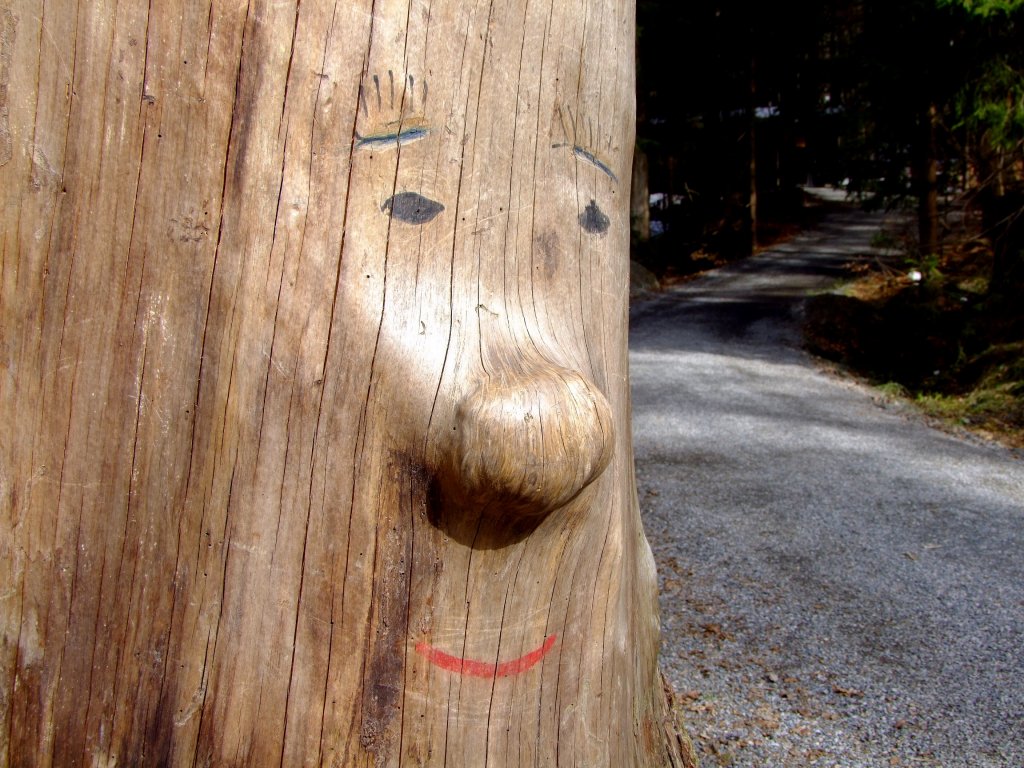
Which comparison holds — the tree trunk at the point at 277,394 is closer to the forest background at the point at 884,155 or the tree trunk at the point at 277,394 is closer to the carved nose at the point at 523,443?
the carved nose at the point at 523,443

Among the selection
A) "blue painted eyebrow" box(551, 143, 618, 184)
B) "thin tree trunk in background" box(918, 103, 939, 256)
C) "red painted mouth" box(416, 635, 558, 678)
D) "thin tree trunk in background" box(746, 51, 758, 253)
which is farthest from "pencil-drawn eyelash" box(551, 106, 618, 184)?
"thin tree trunk in background" box(746, 51, 758, 253)

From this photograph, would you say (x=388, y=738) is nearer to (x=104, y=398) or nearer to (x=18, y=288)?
(x=104, y=398)

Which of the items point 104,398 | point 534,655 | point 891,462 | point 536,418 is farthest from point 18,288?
point 891,462

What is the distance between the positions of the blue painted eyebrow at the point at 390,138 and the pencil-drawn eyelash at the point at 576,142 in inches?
10.1

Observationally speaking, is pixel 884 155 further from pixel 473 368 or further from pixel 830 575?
pixel 473 368

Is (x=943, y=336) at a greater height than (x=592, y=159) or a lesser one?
greater

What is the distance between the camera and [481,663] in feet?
4.99

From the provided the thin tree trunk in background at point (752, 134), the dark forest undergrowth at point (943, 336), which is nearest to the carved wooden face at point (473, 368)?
the dark forest undergrowth at point (943, 336)

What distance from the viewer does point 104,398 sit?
59.4 inches

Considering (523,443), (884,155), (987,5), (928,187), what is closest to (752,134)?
(884,155)

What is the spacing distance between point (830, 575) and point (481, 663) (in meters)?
3.93

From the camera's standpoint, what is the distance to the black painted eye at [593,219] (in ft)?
5.47

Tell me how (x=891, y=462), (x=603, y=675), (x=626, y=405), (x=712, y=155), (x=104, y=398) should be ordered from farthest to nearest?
(x=712, y=155)
(x=891, y=462)
(x=626, y=405)
(x=603, y=675)
(x=104, y=398)

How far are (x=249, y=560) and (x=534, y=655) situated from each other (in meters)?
0.50
